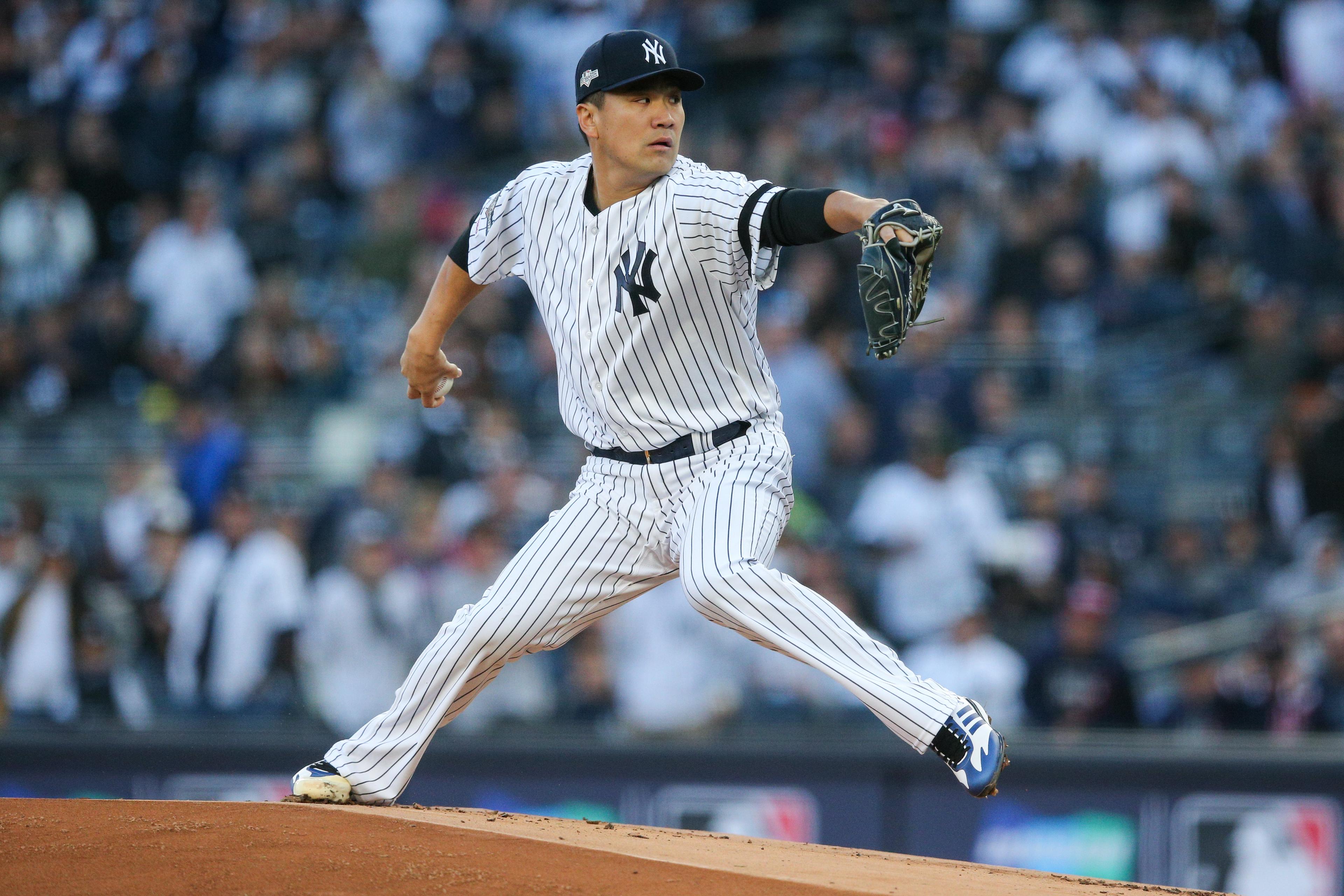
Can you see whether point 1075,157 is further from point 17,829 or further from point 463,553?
point 17,829

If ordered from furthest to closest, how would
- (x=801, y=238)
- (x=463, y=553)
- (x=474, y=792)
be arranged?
(x=463, y=553), (x=474, y=792), (x=801, y=238)

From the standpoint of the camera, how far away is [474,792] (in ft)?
25.3

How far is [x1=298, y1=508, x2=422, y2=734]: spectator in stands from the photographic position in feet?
26.4

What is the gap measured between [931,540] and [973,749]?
165 inches

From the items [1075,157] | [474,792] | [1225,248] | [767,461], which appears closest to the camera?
[767,461]

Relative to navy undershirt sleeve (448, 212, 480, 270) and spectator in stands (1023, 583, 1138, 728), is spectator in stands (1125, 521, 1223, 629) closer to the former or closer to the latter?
spectator in stands (1023, 583, 1138, 728)

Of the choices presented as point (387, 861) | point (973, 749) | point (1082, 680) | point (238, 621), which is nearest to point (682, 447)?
point (973, 749)

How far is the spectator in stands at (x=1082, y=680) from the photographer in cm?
752

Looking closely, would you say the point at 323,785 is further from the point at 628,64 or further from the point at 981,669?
the point at 981,669

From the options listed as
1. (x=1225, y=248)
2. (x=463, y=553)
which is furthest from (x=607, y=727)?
(x=1225, y=248)

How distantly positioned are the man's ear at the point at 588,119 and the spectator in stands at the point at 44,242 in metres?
7.52

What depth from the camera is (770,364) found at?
8852 millimetres

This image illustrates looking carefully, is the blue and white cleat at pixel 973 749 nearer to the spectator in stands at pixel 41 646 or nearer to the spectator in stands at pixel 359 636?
the spectator in stands at pixel 359 636

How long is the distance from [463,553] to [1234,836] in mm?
3882
